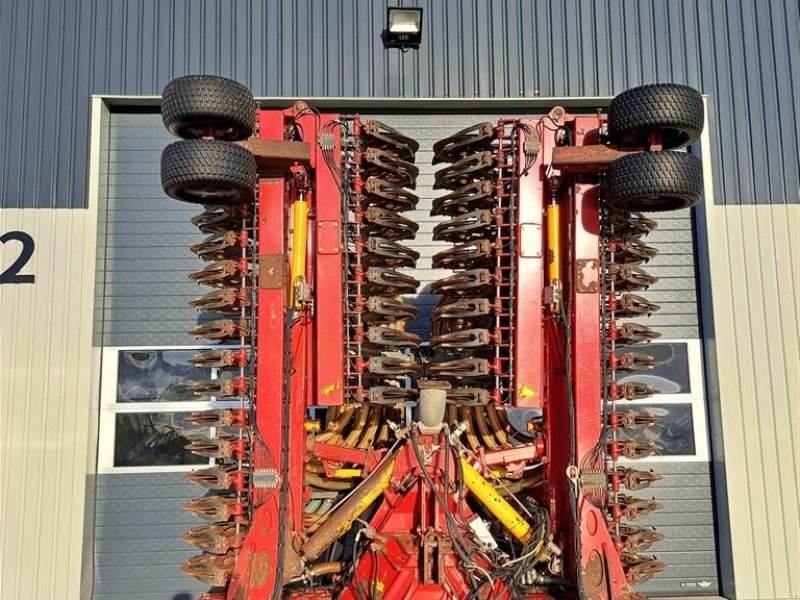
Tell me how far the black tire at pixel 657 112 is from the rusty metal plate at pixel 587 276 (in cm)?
70

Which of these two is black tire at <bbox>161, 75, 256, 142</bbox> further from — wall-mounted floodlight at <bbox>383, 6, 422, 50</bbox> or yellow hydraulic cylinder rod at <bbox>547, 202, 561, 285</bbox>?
wall-mounted floodlight at <bbox>383, 6, 422, 50</bbox>

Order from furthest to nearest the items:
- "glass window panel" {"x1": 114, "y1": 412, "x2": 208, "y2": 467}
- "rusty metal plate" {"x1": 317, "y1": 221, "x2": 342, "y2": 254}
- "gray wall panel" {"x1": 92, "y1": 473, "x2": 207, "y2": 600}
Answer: "glass window panel" {"x1": 114, "y1": 412, "x2": 208, "y2": 467}
"gray wall panel" {"x1": 92, "y1": 473, "x2": 207, "y2": 600}
"rusty metal plate" {"x1": 317, "y1": 221, "x2": 342, "y2": 254}

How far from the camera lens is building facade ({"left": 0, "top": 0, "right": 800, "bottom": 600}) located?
5.72 meters

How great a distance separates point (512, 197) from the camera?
12.0ft

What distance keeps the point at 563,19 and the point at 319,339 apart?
451cm

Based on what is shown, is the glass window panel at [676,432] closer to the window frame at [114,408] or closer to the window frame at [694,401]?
the window frame at [694,401]

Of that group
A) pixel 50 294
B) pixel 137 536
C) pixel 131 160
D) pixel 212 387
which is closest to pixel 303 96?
pixel 131 160

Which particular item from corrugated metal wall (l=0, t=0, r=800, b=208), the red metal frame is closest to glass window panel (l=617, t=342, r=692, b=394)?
corrugated metal wall (l=0, t=0, r=800, b=208)

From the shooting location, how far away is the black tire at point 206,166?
310 cm

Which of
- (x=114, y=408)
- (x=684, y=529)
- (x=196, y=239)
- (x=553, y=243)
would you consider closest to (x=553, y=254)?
(x=553, y=243)

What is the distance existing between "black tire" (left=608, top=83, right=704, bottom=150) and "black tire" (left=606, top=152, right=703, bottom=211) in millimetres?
144

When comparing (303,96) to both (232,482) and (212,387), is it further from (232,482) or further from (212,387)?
(232,482)

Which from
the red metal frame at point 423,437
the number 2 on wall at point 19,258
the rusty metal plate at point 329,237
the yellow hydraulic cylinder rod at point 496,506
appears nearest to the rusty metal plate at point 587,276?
the red metal frame at point 423,437

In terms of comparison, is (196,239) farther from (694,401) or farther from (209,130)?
(694,401)
